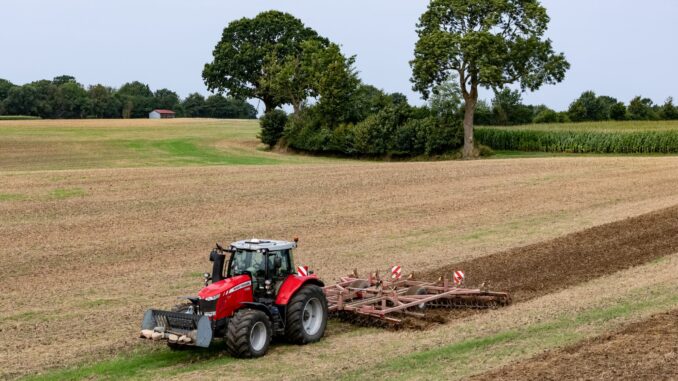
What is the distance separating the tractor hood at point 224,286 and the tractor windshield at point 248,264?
17 cm

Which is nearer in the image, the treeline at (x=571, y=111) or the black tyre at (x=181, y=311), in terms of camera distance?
the black tyre at (x=181, y=311)

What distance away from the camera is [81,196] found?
32.8 meters

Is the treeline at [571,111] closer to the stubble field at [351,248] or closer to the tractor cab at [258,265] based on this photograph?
the stubble field at [351,248]

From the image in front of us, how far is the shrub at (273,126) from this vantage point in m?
75.8

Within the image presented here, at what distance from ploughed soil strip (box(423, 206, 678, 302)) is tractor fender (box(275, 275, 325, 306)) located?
568 cm

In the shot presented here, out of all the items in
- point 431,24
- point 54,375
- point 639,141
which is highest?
point 431,24

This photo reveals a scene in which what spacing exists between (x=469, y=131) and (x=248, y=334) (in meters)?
53.4

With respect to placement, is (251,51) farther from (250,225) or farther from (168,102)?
(168,102)

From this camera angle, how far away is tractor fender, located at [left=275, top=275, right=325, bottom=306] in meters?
14.2

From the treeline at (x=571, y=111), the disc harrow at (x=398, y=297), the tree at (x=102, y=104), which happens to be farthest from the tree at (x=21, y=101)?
the disc harrow at (x=398, y=297)

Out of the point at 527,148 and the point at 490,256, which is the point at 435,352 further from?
the point at 527,148

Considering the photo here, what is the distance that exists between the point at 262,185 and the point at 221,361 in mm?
24378

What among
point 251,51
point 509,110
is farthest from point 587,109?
point 251,51

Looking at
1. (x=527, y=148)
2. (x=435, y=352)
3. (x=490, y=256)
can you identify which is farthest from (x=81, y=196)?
(x=527, y=148)
